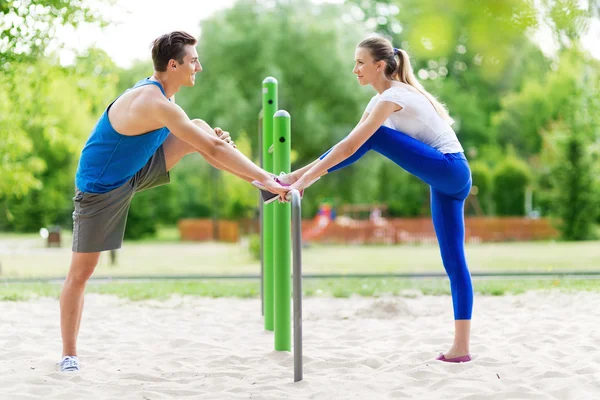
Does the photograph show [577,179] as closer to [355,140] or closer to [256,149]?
[256,149]

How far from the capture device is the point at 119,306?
215 inches

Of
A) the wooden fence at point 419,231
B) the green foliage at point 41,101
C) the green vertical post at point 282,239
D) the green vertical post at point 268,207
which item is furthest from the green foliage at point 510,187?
the green vertical post at point 282,239

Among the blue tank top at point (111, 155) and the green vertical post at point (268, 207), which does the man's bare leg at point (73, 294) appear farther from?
the green vertical post at point (268, 207)

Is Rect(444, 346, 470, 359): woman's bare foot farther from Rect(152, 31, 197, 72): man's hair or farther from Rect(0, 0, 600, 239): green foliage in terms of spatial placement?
Rect(0, 0, 600, 239): green foliage

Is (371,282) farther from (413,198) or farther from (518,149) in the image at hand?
(518,149)

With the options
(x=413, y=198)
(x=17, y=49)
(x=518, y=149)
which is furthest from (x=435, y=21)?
(x=518, y=149)

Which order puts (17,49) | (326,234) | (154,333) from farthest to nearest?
(326,234)
(17,49)
(154,333)

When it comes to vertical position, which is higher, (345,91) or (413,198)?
(345,91)

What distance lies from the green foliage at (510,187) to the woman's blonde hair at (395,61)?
21153 mm

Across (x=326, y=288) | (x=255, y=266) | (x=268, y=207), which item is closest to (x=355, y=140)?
(x=268, y=207)

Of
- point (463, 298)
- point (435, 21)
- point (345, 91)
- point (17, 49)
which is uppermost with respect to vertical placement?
point (345, 91)

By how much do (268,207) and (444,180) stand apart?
4.44 feet

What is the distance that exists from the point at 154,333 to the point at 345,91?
56.1ft

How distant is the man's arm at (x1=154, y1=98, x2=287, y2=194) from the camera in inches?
116
